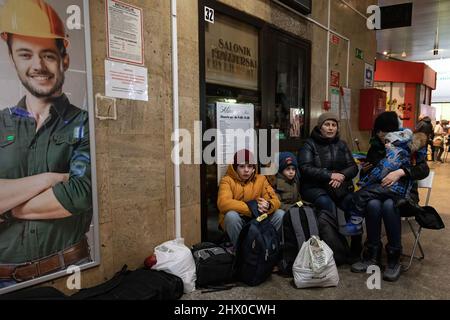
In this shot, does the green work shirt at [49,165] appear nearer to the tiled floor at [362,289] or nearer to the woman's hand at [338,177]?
the tiled floor at [362,289]

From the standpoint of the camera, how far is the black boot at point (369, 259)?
2.56m

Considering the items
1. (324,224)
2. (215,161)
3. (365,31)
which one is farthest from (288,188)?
(365,31)

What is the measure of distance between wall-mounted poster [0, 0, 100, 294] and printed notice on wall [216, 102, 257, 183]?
3.79 feet

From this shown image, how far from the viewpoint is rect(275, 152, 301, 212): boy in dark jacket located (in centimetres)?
297

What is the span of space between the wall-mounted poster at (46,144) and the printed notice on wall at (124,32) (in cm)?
16

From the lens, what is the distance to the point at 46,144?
1832 mm

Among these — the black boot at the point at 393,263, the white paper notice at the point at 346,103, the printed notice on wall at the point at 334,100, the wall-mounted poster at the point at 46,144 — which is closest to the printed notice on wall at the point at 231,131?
the wall-mounted poster at the point at 46,144

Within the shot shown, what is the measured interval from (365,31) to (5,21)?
5.19 m

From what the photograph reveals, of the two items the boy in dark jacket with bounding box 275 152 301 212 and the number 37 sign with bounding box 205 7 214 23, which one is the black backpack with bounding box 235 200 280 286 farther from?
the number 37 sign with bounding box 205 7 214 23

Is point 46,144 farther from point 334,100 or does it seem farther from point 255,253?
point 334,100

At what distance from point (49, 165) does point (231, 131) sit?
1546 millimetres

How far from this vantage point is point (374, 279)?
2434 millimetres
